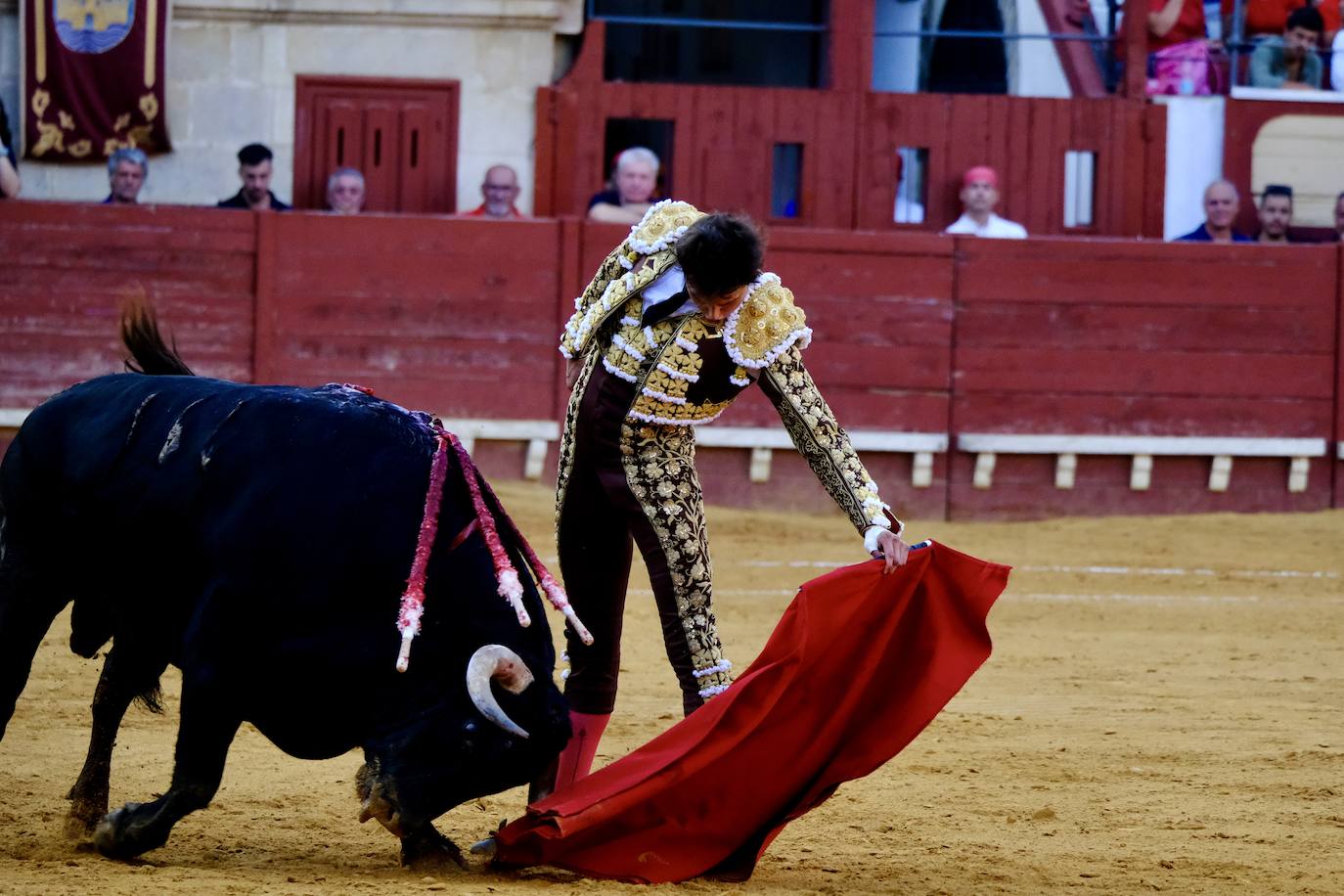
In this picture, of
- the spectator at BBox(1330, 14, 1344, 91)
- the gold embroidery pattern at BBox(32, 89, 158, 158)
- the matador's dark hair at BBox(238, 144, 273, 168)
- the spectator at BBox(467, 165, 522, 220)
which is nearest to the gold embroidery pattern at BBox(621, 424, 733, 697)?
the spectator at BBox(467, 165, 522, 220)

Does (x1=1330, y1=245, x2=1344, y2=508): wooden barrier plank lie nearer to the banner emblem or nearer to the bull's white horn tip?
the banner emblem

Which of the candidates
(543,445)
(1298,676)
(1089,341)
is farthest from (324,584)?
(1089,341)

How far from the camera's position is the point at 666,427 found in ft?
11.0

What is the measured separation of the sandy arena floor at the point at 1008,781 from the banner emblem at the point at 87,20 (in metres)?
3.88

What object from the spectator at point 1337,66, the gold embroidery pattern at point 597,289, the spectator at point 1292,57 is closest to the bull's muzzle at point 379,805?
the gold embroidery pattern at point 597,289

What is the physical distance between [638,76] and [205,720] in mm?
8145

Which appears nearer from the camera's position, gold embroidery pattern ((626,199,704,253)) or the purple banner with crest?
gold embroidery pattern ((626,199,704,253))

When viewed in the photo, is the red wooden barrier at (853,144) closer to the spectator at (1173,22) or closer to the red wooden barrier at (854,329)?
the spectator at (1173,22)

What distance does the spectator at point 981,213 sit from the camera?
909cm

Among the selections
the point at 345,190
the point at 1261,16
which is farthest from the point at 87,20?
the point at 1261,16

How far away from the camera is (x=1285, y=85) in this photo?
10.0 meters

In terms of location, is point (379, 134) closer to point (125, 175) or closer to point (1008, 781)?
point (125, 175)

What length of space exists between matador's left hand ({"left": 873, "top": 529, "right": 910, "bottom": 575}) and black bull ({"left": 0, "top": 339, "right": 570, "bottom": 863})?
0.57 meters

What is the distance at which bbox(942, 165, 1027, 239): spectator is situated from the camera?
9086mm
